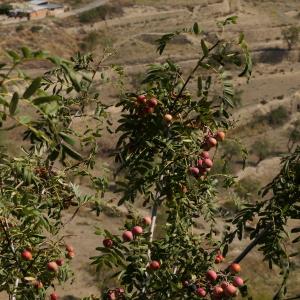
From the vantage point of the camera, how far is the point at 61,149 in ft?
9.66

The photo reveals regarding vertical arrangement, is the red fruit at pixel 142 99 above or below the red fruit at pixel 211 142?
above

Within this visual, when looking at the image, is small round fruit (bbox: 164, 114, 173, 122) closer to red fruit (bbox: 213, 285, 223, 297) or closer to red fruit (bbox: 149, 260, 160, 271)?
red fruit (bbox: 149, 260, 160, 271)

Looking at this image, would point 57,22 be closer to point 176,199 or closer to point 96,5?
point 96,5

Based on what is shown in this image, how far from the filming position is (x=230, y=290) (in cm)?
396

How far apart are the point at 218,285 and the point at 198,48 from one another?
46.9 m

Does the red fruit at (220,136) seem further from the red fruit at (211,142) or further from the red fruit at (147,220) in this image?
the red fruit at (147,220)

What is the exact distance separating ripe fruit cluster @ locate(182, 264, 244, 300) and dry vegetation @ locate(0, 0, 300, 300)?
14070mm

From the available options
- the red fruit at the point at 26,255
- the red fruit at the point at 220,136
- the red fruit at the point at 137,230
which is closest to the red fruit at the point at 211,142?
the red fruit at the point at 220,136

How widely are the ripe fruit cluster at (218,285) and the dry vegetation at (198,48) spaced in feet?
46.2

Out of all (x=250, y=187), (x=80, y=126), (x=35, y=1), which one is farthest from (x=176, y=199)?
(x=35, y=1)

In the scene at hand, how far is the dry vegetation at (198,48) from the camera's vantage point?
72.3 ft

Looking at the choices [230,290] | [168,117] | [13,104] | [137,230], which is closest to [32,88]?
[13,104]

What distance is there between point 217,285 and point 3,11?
52.7 metres

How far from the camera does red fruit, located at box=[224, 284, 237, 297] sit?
156 inches
